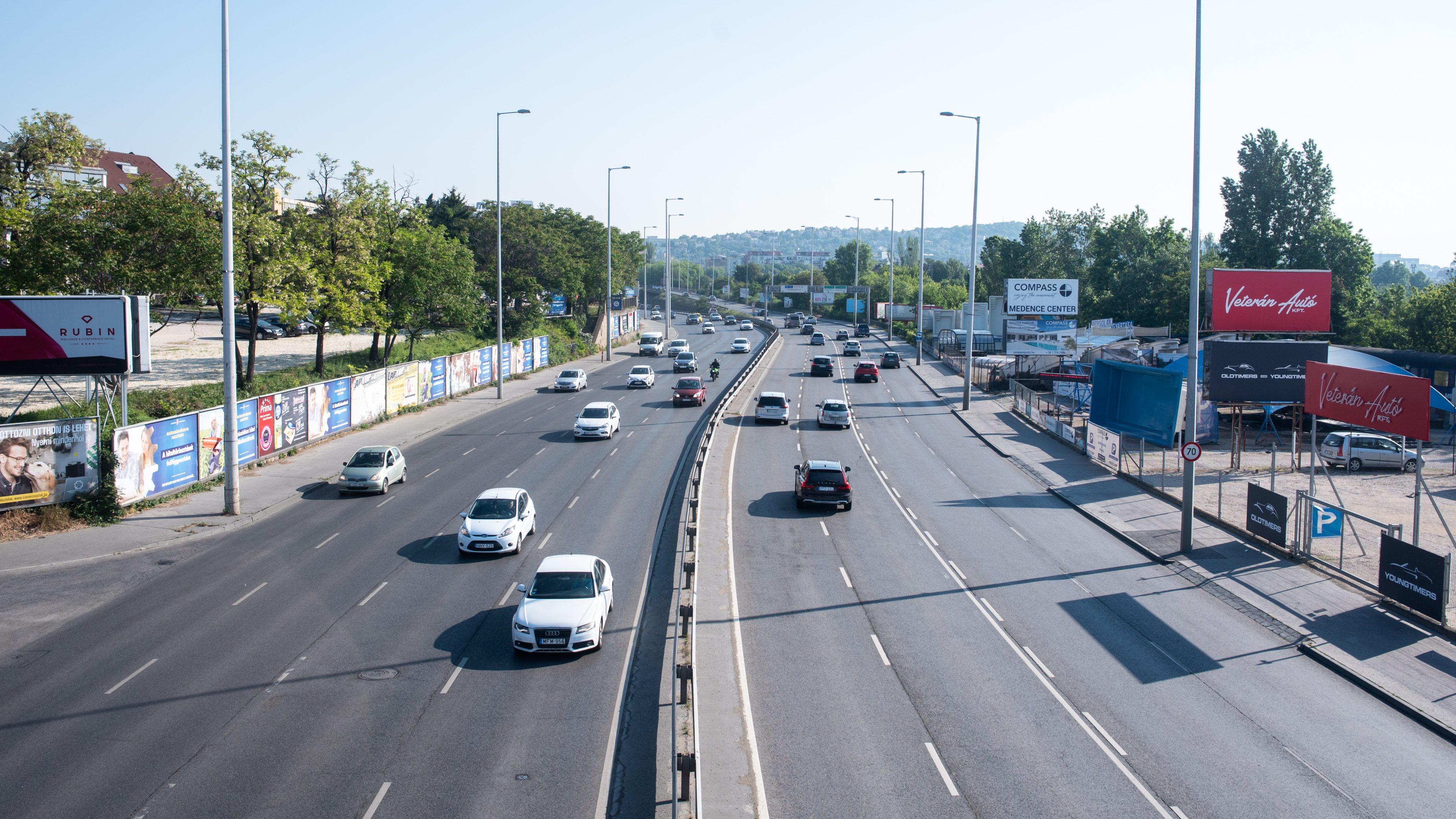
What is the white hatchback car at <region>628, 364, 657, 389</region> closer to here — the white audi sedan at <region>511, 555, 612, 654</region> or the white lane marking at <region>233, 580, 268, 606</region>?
the white lane marking at <region>233, 580, 268, 606</region>

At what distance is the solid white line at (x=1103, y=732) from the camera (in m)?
12.9

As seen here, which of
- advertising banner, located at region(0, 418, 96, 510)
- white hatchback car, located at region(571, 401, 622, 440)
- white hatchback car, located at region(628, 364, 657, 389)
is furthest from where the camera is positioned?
white hatchback car, located at region(628, 364, 657, 389)

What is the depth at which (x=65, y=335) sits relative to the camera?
25.8 meters

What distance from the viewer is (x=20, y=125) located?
35.5 m

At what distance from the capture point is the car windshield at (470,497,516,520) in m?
22.7

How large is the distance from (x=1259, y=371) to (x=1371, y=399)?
40.3 ft

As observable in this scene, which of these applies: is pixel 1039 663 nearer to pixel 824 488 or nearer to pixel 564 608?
pixel 564 608

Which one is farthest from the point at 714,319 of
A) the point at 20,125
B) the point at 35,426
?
the point at 35,426

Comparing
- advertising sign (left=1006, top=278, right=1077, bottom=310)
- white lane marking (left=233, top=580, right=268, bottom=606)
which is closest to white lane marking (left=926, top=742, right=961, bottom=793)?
white lane marking (left=233, top=580, right=268, bottom=606)

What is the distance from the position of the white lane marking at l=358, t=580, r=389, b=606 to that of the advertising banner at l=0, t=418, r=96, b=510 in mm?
11228

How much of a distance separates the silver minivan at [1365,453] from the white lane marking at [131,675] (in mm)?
37759

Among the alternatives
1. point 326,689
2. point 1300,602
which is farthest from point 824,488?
point 326,689

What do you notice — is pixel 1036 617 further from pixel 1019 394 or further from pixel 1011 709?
pixel 1019 394

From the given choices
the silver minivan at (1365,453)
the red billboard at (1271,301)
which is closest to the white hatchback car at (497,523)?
the red billboard at (1271,301)
